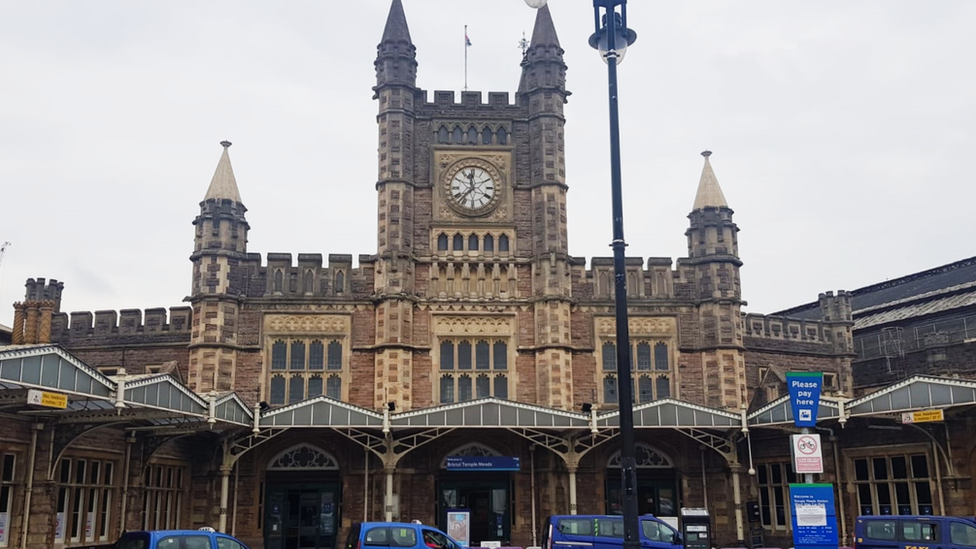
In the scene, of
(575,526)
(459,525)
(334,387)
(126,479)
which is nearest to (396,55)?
(334,387)

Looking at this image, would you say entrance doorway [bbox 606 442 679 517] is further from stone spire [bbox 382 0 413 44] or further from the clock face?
stone spire [bbox 382 0 413 44]

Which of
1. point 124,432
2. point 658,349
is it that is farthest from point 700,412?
point 124,432

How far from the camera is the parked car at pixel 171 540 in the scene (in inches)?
722

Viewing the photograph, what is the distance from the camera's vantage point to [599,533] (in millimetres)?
24922

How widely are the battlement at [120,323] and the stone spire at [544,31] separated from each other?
57.4 ft

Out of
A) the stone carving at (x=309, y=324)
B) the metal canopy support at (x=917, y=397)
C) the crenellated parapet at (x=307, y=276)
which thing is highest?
the crenellated parapet at (x=307, y=276)

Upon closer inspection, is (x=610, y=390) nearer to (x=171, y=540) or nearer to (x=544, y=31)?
(x=544, y=31)

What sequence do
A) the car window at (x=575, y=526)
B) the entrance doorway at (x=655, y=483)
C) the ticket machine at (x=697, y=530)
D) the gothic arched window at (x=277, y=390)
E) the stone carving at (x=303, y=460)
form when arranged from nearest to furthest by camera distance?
the car window at (x=575, y=526)
the ticket machine at (x=697, y=530)
the stone carving at (x=303, y=460)
the gothic arched window at (x=277, y=390)
the entrance doorway at (x=655, y=483)

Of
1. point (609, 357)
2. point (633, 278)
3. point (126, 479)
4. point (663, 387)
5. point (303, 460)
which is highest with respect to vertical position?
point (633, 278)

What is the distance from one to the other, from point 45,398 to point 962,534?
20.4 metres

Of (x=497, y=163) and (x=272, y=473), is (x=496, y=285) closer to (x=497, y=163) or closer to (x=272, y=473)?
(x=497, y=163)

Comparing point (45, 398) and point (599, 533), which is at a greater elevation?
A: point (45, 398)

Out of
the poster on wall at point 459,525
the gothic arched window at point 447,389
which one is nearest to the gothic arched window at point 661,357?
the gothic arched window at point 447,389

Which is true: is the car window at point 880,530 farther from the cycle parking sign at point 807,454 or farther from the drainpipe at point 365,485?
the drainpipe at point 365,485
